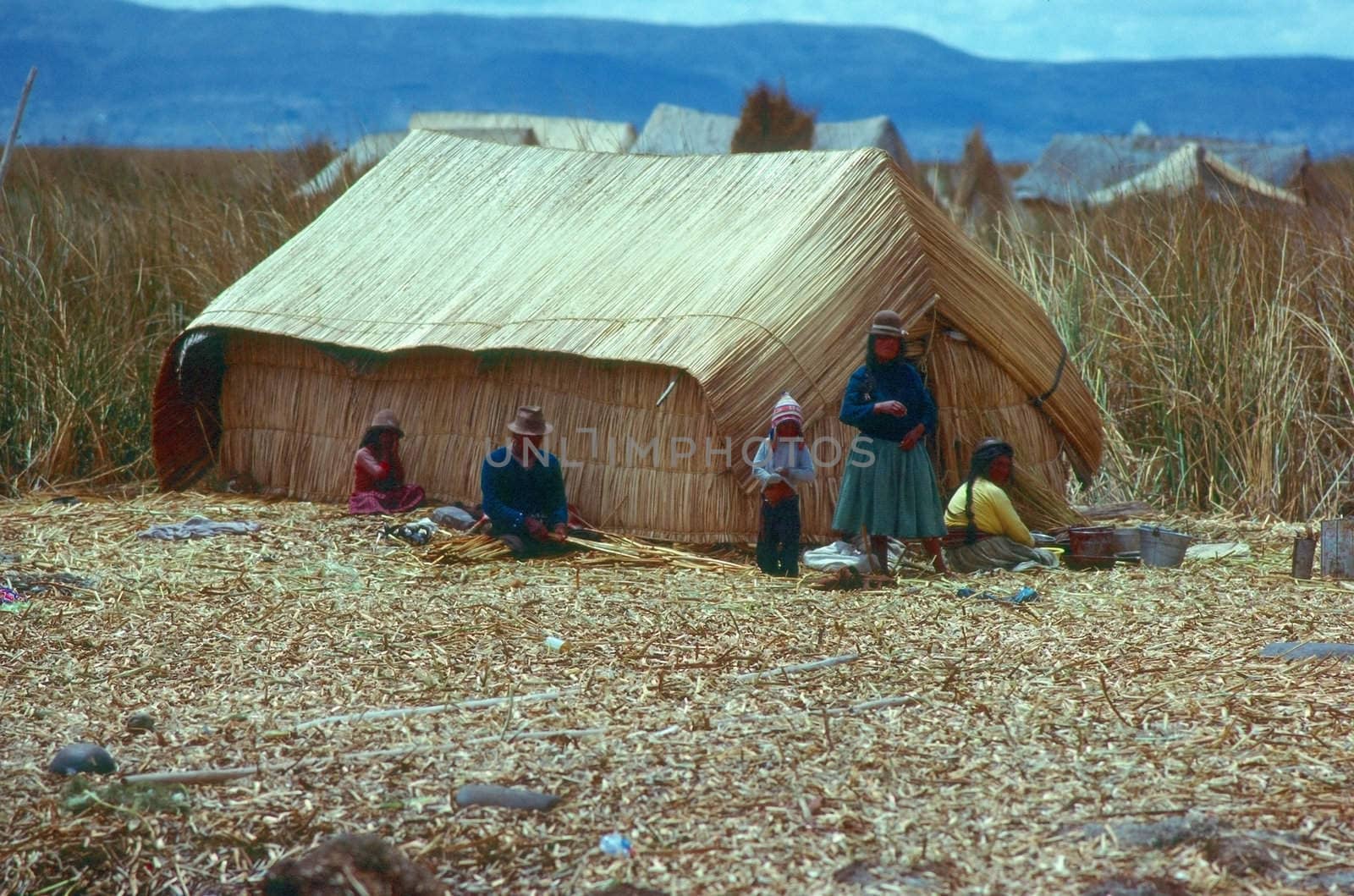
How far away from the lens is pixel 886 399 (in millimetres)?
6754

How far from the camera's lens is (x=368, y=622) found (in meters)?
5.70

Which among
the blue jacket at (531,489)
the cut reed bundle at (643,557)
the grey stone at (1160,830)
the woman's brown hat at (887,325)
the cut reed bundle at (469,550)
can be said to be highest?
the woman's brown hat at (887,325)

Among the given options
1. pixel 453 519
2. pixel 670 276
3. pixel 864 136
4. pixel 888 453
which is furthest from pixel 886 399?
pixel 864 136

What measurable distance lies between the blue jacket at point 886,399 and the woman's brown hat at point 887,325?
0.15 metres

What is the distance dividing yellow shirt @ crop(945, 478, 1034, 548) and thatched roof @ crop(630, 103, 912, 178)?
1461cm

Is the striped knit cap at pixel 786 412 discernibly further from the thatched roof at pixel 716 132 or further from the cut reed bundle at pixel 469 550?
the thatched roof at pixel 716 132

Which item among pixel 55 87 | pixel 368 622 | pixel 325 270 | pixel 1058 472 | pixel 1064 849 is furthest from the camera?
pixel 55 87

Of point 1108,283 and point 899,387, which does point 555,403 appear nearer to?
point 899,387

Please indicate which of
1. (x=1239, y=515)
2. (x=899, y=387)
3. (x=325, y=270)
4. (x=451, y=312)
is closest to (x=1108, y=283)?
(x=1239, y=515)

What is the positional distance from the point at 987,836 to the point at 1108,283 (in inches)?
269

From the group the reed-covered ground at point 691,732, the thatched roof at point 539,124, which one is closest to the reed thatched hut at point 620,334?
the reed-covered ground at point 691,732

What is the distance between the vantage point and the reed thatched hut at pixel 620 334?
23.9 feet

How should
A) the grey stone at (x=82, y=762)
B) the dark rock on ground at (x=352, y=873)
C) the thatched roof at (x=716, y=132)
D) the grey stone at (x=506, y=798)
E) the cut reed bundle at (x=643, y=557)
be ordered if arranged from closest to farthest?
1. the dark rock on ground at (x=352, y=873)
2. the grey stone at (x=506, y=798)
3. the grey stone at (x=82, y=762)
4. the cut reed bundle at (x=643, y=557)
5. the thatched roof at (x=716, y=132)

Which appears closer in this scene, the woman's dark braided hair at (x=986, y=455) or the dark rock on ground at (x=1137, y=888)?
the dark rock on ground at (x=1137, y=888)
